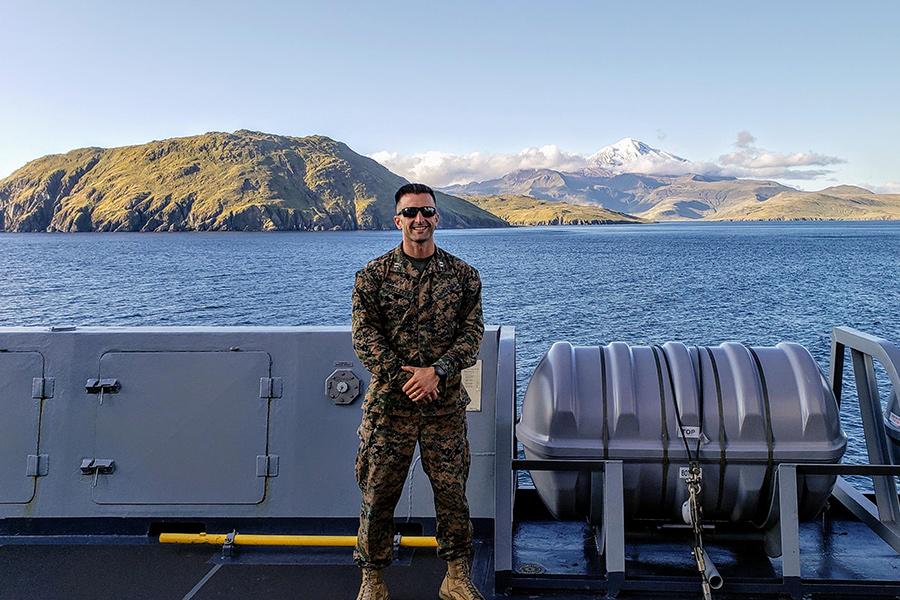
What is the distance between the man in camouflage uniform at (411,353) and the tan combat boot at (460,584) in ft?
0.97

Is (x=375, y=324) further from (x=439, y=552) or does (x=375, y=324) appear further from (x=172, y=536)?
(x=172, y=536)

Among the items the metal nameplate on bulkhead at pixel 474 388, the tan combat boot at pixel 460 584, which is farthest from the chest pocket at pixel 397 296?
the tan combat boot at pixel 460 584

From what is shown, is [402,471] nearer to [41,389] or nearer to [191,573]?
[191,573]

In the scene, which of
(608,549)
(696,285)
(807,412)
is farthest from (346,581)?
(696,285)

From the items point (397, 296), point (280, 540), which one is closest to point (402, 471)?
point (397, 296)

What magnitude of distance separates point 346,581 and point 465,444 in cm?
126

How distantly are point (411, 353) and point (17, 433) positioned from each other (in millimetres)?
3194

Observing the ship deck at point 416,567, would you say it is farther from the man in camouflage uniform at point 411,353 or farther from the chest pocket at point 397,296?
the chest pocket at point 397,296

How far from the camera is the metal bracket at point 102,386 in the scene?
17.0 ft

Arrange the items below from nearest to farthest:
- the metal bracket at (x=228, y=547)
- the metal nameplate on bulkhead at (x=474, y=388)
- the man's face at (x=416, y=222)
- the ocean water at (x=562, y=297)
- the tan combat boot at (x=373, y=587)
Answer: the man's face at (x=416, y=222), the tan combat boot at (x=373, y=587), the metal bracket at (x=228, y=547), the metal nameplate on bulkhead at (x=474, y=388), the ocean water at (x=562, y=297)

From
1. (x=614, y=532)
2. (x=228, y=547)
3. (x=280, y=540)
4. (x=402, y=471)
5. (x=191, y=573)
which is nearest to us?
(x=402, y=471)

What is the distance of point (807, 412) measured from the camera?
4363 millimetres

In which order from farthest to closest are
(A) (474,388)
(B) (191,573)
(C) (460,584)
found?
(A) (474,388), (B) (191,573), (C) (460,584)

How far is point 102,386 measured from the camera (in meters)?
5.19
